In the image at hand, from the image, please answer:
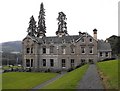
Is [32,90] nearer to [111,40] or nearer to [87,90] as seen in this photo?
[87,90]

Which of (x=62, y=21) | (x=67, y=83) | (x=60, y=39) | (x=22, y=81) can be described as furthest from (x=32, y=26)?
(x=67, y=83)

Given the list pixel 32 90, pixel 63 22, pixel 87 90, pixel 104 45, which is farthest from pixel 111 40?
pixel 87 90

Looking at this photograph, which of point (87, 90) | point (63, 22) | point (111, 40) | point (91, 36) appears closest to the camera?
point (87, 90)

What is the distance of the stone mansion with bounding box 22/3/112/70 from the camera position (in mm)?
68625

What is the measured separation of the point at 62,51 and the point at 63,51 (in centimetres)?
26

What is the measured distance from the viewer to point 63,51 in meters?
69.9

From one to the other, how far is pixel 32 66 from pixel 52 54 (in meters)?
6.07

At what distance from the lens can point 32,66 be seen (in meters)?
71.3

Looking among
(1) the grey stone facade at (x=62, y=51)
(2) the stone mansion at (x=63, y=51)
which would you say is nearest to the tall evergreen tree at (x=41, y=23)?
(2) the stone mansion at (x=63, y=51)

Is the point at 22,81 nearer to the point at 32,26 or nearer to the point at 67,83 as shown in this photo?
the point at 67,83

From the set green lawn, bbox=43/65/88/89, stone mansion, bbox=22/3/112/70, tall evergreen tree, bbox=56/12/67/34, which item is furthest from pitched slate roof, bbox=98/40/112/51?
green lawn, bbox=43/65/88/89

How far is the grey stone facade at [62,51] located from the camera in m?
68.7

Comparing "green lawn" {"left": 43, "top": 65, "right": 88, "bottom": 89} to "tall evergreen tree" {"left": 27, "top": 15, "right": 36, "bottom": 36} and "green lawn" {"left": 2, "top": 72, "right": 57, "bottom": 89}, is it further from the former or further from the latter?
"tall evergreen tree" {"left": 27, "top": 15, "right": 36, "bottom": 36}

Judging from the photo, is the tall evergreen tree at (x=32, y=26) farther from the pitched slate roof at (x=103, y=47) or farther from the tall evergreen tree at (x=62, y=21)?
the pitched slate roof at (x=103, y=47)
